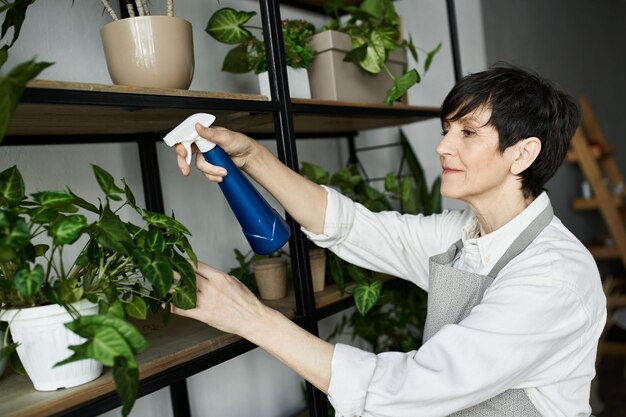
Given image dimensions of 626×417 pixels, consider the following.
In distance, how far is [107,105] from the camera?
37.1 inches

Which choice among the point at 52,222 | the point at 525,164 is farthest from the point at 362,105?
the point at 52,222

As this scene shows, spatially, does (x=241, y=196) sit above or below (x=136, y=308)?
above

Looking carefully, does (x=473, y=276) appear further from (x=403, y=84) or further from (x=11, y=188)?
(x=11, y=188)

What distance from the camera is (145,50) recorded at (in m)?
1.05

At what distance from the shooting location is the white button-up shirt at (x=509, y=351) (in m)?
0.97

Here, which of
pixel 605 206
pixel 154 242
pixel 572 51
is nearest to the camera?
pixel 154 242

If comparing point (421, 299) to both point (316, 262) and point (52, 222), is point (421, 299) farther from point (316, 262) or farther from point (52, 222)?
point (52, 222)

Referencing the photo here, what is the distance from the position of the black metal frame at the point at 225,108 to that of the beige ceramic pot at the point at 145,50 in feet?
0.21

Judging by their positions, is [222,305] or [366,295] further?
[366,295]

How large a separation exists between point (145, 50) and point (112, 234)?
15.1 inches

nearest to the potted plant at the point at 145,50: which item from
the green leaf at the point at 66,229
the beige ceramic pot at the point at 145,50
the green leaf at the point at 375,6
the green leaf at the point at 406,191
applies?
the beige ceramic pot at the point at 145,50

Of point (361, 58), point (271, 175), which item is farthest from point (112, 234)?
point (361, 58)

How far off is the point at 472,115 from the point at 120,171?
2.87ft

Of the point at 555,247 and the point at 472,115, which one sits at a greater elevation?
the point at 472,115
